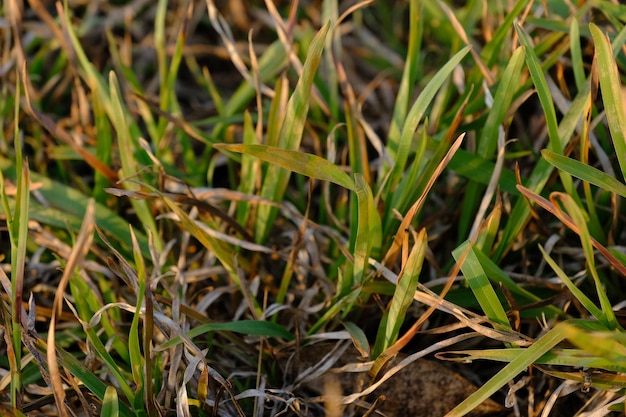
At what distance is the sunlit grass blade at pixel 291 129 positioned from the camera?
0.91 metres

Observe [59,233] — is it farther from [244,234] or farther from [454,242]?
[454,242]

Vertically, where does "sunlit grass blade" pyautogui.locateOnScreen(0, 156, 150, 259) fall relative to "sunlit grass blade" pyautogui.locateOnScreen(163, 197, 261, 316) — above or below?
below

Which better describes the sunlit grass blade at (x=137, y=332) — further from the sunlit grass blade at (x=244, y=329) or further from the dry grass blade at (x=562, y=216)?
the dry grass blade at (x=562, y=216)

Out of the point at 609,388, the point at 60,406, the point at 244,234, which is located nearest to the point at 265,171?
the point at 244,234

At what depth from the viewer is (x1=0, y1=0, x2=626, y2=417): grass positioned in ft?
2.88

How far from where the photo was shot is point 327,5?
135 centimetres

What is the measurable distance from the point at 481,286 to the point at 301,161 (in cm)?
28

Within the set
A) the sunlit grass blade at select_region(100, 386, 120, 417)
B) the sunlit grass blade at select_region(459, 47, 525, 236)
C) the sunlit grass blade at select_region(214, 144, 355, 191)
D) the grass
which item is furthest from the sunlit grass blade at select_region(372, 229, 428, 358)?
the sunlit grass blade at select_region(100, 386, 120, 417)

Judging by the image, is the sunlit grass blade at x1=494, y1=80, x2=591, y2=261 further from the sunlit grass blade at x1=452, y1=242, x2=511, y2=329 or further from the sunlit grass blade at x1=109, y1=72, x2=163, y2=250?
the sunlit grass blade at x1=109, y1=72, x2=163, y2=250

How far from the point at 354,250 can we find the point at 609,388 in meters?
0.37

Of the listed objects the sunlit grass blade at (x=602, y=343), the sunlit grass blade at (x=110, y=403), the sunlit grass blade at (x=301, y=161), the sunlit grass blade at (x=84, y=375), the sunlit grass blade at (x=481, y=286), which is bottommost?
the sunlit grass blade at (x=84, y=375)

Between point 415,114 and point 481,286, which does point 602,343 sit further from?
point 415,114

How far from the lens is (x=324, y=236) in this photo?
1.16m

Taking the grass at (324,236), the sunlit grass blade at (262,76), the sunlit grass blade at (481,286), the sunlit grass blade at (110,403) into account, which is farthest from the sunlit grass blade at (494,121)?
the sunlit grass blade at (110,403)
